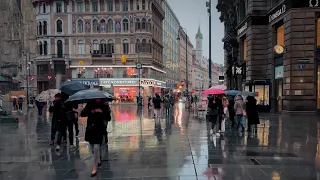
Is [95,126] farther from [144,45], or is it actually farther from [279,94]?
[144,45]

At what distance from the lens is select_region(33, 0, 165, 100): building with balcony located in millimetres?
63719

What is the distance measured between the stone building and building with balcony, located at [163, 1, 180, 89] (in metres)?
48.4

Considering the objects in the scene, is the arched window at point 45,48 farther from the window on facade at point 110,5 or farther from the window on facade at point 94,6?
the window on facade at point 110,5

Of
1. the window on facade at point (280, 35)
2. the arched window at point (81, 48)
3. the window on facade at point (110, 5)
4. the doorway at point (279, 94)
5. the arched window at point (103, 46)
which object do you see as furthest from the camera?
the arched window at point (81, 48)

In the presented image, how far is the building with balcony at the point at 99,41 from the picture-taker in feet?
209

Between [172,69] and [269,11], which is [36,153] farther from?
[172,69]

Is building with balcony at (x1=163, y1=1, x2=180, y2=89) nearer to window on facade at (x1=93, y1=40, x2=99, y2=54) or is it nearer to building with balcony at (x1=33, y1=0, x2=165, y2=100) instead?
building with balcony at (x1=33, y1=0, x2=165, y2=100)

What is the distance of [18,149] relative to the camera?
11828mm

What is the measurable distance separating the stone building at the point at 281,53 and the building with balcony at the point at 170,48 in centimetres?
4836

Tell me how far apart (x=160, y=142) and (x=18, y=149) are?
15.5 ft

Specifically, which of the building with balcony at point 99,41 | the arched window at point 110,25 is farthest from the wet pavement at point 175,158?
the arched window at point 110,25

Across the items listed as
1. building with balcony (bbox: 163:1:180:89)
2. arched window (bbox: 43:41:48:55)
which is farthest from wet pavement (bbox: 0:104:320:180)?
building with balcony (bbox: 163:1:180:89)

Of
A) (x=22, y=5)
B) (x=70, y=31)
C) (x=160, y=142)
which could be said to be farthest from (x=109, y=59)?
(x=160, y=142)

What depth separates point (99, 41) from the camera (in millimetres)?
64062
